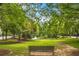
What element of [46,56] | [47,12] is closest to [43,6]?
[47,12]

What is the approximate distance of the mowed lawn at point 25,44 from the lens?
26.1 feet

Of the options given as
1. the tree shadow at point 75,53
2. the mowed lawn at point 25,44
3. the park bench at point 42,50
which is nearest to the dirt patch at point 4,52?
the mowed lawn at point 25,44

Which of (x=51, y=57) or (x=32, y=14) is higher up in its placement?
(x=32, y=14)

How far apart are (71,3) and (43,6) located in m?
0.34

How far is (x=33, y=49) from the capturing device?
26.1 feet

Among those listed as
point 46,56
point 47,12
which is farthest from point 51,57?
point 47,12

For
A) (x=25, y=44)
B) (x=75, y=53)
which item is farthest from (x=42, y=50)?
(x=75, y=53)

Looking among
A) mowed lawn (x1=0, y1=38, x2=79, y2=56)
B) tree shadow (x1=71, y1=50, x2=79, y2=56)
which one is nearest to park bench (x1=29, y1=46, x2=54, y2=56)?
mowed lawn (x1=0, y1=38, x2=79, y2=56)

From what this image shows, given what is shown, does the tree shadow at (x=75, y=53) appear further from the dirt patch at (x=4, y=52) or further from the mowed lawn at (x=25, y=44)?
the dirt patch at (x=4, y=52)

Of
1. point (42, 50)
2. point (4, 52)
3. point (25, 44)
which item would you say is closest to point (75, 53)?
point (42, 50)

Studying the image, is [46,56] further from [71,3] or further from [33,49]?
[71,3]

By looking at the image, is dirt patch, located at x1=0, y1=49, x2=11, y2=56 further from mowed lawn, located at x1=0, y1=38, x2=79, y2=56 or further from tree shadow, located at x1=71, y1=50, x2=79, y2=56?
tree shadow, located at x1=71, y1=50, x2=79, y2=56

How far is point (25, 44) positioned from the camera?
796 centimetres

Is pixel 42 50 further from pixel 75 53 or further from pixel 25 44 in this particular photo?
pixel 75 53
